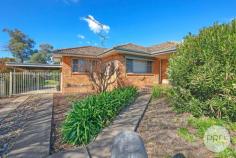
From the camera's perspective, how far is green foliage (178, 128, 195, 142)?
16.6 feet

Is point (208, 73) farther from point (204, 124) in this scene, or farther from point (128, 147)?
point (128, 147)

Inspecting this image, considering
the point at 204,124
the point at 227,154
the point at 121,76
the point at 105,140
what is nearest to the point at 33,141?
the point at 105,140

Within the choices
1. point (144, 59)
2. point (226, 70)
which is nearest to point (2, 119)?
point (226, 70)


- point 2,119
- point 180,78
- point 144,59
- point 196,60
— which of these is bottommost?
point 2,119

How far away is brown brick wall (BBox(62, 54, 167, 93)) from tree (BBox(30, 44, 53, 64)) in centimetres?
4747

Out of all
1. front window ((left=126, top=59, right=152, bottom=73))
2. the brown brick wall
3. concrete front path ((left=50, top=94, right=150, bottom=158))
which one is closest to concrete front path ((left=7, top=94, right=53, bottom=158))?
concrete front path ((left=50, top=94, right=150, bottom=158))

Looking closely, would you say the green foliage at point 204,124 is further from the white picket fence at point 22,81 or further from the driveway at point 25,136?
the white picket fence at point 22,81

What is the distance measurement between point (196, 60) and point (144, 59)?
996 centimetres

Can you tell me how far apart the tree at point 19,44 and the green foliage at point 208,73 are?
6622 centimetres

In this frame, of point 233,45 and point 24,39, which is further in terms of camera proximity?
point 24,39

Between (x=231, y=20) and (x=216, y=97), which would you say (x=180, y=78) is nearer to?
(x=216, y=97)

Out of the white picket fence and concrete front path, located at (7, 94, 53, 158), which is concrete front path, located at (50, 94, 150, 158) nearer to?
concrete front path, located at (7, 94, 53, 158)

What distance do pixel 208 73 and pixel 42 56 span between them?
72.9 metres

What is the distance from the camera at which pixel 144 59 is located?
1666cm
